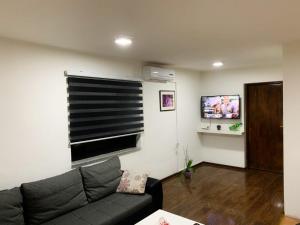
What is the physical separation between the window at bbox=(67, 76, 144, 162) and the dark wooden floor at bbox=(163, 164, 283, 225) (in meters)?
1.26

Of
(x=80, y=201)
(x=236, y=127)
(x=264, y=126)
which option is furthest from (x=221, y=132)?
(x=80, y=201)

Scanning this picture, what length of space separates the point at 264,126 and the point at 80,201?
4.07m

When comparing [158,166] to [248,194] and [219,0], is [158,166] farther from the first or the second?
[219,0]

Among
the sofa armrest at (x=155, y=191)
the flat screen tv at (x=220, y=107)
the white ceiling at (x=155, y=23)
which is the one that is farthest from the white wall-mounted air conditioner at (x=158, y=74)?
the sofa armrest at (x=155, y=191)

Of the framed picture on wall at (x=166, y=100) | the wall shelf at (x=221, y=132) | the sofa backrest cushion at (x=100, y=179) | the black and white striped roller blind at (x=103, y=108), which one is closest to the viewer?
the sofa backrest cushion at (x=100, y=179)

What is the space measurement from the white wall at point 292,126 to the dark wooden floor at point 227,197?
34 cm

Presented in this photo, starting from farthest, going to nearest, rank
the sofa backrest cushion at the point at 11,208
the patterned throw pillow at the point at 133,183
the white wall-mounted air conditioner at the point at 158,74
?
the white wall-mounted air conditioner at the point at 158,74 → the patterned throw pillow at the point at 133,183 → the sofa backrest cushion at the point at 11,208

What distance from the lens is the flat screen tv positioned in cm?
514

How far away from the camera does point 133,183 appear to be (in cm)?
308

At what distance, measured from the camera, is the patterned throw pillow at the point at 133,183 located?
9.96ft

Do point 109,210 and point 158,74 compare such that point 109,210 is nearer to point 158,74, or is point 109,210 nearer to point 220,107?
point 158,74

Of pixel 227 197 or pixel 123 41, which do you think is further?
pixel 227 197

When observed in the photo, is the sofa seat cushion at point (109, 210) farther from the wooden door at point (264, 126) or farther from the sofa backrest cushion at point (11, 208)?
the wooden door at point (264, 126)

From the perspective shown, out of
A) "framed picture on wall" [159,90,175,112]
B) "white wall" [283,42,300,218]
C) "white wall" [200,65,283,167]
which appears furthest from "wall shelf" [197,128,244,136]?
"white wall" [283,42,300,218]
